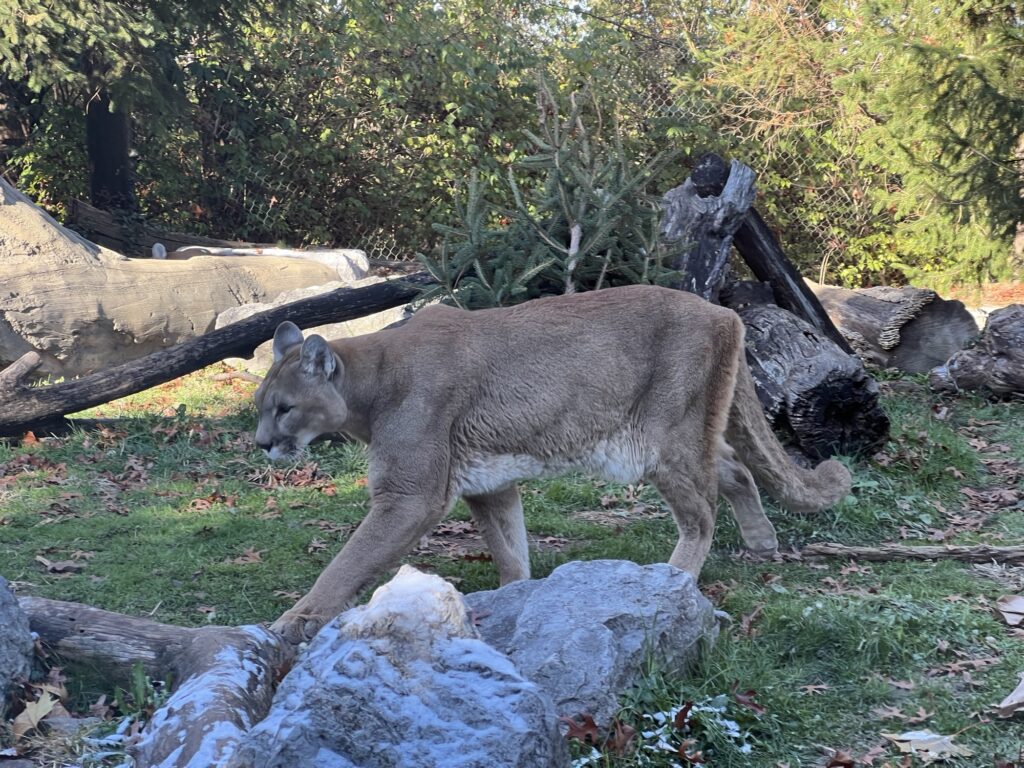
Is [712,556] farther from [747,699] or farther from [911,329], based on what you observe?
[911,329]

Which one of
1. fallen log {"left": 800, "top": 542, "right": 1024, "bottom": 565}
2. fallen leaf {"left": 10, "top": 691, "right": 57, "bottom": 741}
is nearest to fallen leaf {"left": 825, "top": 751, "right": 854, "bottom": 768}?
fallen log {"left": 800, "top": 542, "right": 1024, "bottom": 565}

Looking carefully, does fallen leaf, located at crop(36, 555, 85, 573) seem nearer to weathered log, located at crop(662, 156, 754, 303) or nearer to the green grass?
the green grass

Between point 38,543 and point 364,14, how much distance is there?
1227cm

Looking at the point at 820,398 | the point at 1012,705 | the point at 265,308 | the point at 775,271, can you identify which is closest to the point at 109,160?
the point at 265,308

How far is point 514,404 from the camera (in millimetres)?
6062

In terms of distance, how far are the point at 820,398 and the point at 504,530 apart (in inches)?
115

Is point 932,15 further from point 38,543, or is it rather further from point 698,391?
point 38,543

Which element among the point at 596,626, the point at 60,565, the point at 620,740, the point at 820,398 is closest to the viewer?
the point at 620,740

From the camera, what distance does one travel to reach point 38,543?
22.9 feet

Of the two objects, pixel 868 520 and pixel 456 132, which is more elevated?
pixel 456 132

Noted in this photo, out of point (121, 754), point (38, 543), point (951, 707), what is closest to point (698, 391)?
point (951, 707)

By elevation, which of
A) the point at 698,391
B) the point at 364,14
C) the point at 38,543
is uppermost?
Answer: the point at 364,14

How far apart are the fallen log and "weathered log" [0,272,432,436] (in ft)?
13.5

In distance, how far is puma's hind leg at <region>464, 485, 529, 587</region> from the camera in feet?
20.7
